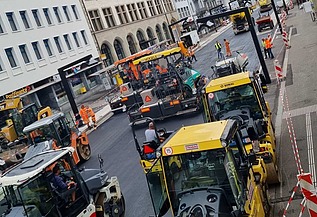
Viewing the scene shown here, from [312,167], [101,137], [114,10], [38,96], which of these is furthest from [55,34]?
[312,167]

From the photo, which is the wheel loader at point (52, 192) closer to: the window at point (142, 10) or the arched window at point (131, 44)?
the arched window at point (131, 44)

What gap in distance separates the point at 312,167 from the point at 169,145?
16.6ft

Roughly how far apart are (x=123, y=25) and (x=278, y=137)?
4421 centimetres

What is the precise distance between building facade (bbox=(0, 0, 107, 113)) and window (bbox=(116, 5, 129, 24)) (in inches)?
322

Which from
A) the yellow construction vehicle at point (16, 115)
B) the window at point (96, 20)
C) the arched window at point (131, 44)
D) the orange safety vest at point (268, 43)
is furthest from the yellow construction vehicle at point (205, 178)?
the arched window at point (131, 44)

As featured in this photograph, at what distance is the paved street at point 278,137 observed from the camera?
11344mm

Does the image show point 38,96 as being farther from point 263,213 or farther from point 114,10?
point 263,213

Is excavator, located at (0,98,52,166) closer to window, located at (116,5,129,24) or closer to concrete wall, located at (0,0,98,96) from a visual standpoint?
concrete wall, located at (0,0,98,96)

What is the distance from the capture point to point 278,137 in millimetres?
13977

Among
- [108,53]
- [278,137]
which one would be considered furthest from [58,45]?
[278,137]

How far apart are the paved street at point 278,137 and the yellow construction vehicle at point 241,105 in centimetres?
92

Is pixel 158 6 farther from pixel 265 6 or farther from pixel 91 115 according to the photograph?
pixel 91 115

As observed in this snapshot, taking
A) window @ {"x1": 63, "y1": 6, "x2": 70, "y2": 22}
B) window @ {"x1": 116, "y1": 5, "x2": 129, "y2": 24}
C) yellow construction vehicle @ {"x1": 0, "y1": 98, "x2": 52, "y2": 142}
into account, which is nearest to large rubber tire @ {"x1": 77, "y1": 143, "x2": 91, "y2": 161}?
yellow construction vehicle @ {"x1": 0, "y1": 98, "x2": 52, "y2": 142}

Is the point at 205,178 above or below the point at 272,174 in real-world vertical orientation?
above
